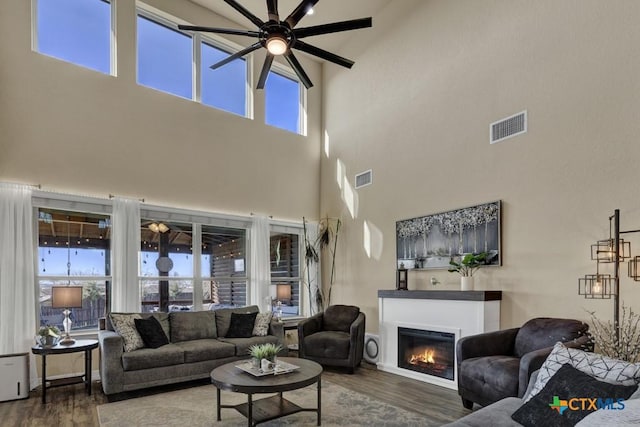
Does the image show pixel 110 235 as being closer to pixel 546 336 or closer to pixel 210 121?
pixel 210 121

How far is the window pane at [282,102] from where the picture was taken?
765 centimetres

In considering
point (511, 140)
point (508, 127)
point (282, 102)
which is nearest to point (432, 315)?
point (511, 140)

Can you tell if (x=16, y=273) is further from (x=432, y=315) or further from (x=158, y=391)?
(x=432, y=315)

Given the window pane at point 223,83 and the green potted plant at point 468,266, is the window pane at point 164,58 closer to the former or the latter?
the window pane at point 223,83

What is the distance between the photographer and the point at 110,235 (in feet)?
18.7

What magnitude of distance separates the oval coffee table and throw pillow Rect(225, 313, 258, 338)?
5.94ft

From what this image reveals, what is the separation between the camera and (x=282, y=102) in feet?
25.9

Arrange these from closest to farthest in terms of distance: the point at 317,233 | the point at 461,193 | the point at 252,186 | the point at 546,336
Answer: the point at 546,336, the point at 461,193, the point at 252,186, the point at 317,233

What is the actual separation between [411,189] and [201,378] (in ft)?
12.6

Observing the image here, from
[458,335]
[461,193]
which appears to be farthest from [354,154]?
[458,335]

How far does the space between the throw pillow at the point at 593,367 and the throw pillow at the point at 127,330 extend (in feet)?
13.6

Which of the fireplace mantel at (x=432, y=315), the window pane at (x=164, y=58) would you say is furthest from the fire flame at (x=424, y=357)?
the window pane at (x=164, y=58)

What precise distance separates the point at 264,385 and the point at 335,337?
2541 millimetres

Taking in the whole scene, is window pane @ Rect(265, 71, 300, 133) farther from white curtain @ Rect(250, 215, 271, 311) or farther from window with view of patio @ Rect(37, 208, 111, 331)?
window with view of patio @ Rect(37, 208, 111, 331)
